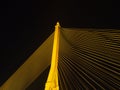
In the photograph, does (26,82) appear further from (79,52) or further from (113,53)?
A: (113,53)

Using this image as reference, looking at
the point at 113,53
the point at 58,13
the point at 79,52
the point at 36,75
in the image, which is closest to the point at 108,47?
the point at 113,53

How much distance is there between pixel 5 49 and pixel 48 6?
527mm

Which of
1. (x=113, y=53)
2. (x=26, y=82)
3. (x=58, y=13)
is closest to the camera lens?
(x=113, y=53)

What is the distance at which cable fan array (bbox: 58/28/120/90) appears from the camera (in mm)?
1618

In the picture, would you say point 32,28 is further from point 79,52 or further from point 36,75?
point 79,52

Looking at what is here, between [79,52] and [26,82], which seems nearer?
[79,52]

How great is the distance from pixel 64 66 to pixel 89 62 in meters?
0.16

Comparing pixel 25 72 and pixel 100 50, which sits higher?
pixel 100 50

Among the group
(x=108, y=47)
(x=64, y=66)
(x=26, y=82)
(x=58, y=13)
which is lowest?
(x=26, y=82)

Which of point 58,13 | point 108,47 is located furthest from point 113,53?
point 58,13

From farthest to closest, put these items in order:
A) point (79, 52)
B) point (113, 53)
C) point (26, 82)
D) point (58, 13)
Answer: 1. point (58, 13)
2. point (26, 82)
3. point (79, 52)
4. point (113, 53)

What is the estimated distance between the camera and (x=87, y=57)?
1745 millimetres

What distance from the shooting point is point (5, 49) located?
2.44m

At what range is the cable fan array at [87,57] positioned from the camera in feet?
5.31
